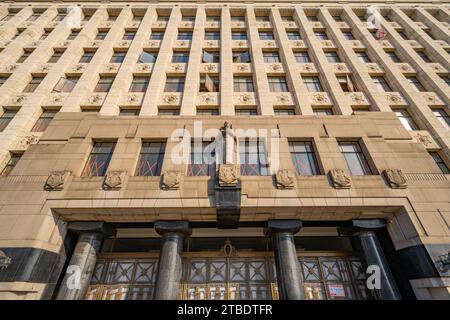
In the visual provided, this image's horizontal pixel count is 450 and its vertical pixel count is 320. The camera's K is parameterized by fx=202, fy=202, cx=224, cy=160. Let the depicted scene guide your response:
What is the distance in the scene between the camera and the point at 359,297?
8.50 meters

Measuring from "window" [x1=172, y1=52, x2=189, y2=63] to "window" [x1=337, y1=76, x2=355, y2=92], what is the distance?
39.3 ft

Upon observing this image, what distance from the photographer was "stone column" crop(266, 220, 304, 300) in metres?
7.40

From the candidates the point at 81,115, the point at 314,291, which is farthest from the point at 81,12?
the point at 314,291

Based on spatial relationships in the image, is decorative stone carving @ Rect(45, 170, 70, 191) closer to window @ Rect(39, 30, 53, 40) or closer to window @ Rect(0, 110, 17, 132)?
window @ Rect(0, 110, 17, 132)

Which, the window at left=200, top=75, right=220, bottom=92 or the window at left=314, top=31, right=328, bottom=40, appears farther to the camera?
the window at left=314, top=31, right=328, bottom=40

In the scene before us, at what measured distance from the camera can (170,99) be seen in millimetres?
13320

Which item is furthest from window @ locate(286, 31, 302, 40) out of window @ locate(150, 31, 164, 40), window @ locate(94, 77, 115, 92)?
window @ locate(94, 77, 115, 92)

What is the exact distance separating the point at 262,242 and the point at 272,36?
17714 mm

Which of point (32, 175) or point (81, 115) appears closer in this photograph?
point (32, 175)

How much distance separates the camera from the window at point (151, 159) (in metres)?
9.84

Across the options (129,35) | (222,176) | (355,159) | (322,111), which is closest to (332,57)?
(322,111)

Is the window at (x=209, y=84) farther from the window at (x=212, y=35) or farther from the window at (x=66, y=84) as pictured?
the window at (x=66, y=84)

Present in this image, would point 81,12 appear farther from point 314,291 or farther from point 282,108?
point 314,291

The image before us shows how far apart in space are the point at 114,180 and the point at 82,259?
329 cm
